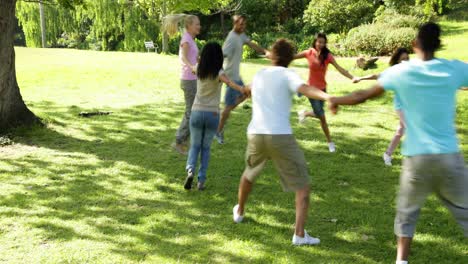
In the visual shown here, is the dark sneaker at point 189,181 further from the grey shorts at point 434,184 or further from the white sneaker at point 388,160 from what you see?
the white sneaker at point 388,160

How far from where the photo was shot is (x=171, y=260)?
179 inches

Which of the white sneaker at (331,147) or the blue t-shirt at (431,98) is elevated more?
the blue t-shirt at (431,98)

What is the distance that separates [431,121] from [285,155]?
1342mm

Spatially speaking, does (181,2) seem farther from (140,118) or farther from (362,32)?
(140,118)

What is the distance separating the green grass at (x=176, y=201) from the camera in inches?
186

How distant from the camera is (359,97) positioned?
3986 mm

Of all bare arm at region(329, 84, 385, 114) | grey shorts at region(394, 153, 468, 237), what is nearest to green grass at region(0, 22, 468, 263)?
grey shorts at region(394, 153, 468, 237)

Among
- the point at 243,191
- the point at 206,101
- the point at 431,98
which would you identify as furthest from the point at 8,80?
the point at 431,98

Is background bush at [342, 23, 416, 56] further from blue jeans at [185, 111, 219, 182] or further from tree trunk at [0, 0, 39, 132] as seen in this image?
blue jeans at [185, 111, 219, 182]

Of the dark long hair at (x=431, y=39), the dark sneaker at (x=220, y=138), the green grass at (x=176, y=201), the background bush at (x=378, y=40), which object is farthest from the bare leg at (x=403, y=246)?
the background bush at (x=378, y=40)

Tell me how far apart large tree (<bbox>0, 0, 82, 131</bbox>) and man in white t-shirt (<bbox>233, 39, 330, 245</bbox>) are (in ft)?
20.5

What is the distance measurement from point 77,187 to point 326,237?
334 centimetres

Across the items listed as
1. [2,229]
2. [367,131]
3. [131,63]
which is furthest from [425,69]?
[131,63]

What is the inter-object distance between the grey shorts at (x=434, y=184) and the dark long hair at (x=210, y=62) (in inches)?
110
